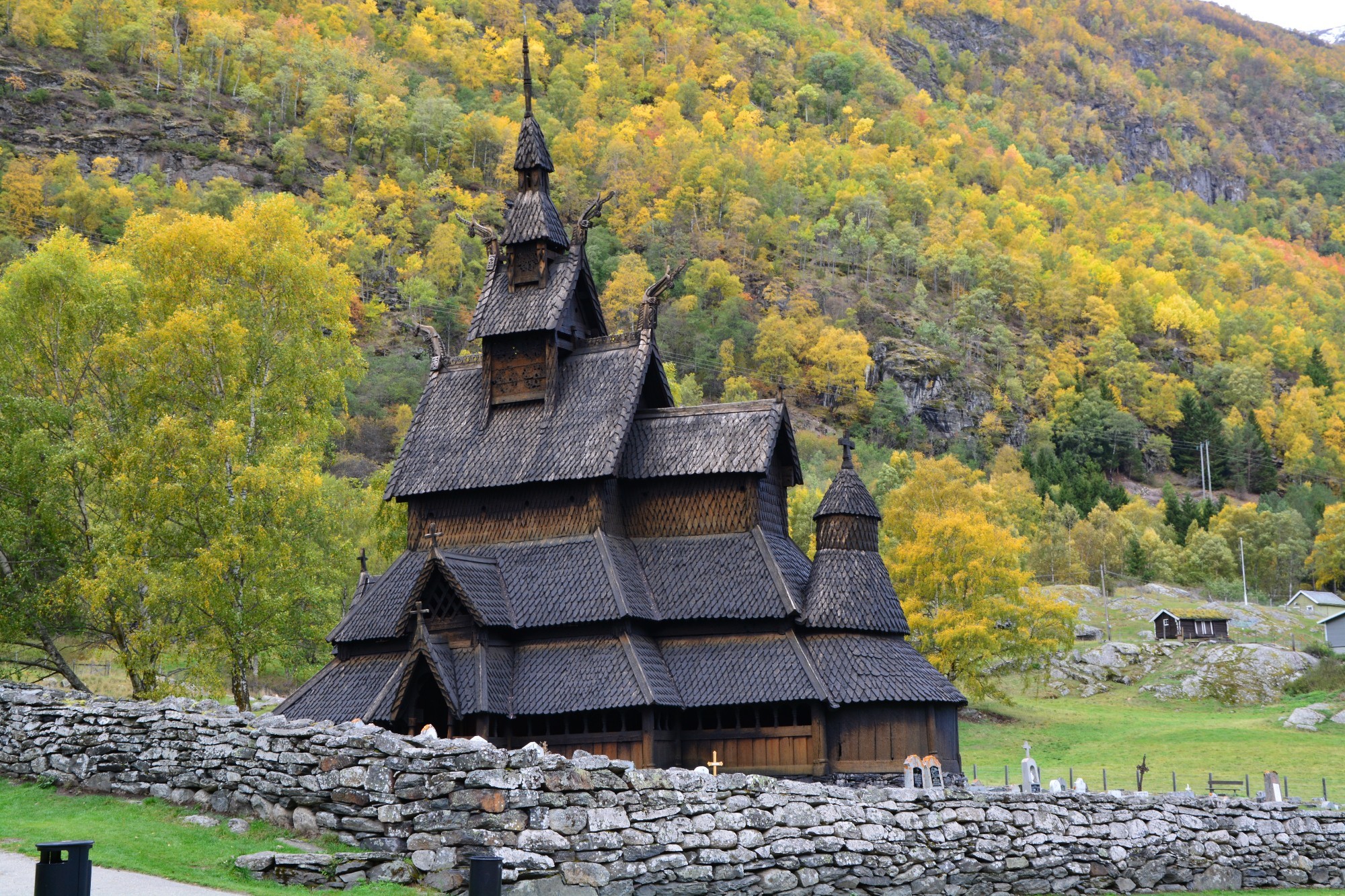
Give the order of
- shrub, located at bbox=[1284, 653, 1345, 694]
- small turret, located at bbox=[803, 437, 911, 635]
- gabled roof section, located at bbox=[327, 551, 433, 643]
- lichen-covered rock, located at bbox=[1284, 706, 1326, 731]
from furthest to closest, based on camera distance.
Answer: shrub, located at bbox=[1284, 653, 1345, 694], lichen-covered rock, located at bbox=[1284, 706, 1326, 731], gabled roof section, located at bbox=[327, 551, 433, 643], small turret, located at bbox=[803, 437, 911, 635]

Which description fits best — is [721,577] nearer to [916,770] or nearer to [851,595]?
[851,595]

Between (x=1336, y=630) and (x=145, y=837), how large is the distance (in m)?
93.2

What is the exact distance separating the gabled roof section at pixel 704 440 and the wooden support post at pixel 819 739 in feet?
20.2

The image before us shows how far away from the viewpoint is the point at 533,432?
37344 mm

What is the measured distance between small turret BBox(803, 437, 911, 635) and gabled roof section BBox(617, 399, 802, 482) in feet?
7.71

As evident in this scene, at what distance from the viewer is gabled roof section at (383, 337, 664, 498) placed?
1414 inches

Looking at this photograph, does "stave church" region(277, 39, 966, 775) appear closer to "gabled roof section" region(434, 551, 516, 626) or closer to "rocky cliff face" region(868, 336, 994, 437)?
"gabled roof section" region(434, 551, 516, 626)

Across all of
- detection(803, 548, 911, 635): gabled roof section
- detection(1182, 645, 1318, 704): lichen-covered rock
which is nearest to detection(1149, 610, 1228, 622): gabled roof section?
detection(1182, 645, 1318, 704): lichen-covered rock

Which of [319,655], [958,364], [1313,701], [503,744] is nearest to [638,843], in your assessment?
[503,744]

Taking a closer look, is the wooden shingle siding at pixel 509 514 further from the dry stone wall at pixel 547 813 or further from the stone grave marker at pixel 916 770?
the dry stone wall at pixel 547 813

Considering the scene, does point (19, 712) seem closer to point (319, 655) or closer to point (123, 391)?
point (123, 391)

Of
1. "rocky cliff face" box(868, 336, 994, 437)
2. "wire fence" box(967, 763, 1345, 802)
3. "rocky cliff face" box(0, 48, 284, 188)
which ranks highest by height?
"rocky cliff face" box(0, 48, 284, 188)

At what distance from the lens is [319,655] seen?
168ft

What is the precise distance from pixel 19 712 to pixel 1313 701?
6638cm
